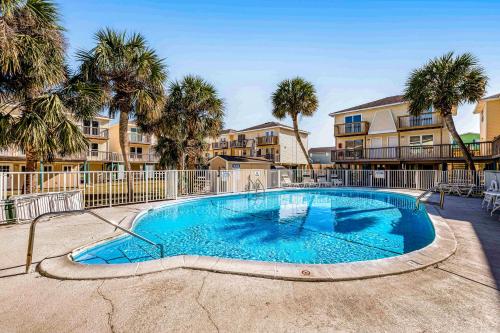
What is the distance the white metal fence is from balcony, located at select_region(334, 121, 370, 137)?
624cm

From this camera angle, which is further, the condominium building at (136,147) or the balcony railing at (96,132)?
the condominium building at (136,147)

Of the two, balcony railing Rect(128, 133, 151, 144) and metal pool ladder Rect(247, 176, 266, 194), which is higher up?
balcony railing Rect(128, 133, 151, 144)

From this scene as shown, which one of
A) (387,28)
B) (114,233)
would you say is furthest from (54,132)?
(387,28)

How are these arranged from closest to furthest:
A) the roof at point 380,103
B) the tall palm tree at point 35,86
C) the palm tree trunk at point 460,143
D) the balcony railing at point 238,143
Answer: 1. the tall palm tree at point 35,86
2. the palm tree trunk at point 460,143
3. the roof at point 380,103
4. the balcony railing at point 238,143

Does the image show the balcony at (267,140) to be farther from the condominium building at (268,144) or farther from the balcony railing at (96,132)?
the balcony railing at (96,132)

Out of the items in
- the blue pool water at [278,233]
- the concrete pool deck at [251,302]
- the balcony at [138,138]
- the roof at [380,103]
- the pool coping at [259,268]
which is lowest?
the blue pool water at [278,233]

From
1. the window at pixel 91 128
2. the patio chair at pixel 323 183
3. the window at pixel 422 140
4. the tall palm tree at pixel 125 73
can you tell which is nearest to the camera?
the tall palm tree at pixel 125 73

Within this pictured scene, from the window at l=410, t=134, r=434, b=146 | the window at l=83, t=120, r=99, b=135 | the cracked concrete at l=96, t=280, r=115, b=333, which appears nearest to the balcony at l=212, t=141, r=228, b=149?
the window at l=83, t=120, r=99, b=135

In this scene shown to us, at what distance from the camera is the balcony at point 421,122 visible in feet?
74.4

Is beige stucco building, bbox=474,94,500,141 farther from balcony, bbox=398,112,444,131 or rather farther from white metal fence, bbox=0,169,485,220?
white metal fence, bbox=0,169,485,220

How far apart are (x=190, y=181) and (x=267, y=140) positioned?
2315 centimetres

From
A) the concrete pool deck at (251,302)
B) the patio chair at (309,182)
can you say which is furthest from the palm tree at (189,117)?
the concrete pool deck at (251,302)

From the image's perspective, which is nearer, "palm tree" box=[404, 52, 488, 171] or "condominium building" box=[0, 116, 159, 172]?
"palm tree" box=[404, 52, 488, 171]

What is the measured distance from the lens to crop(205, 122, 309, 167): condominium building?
122ft
